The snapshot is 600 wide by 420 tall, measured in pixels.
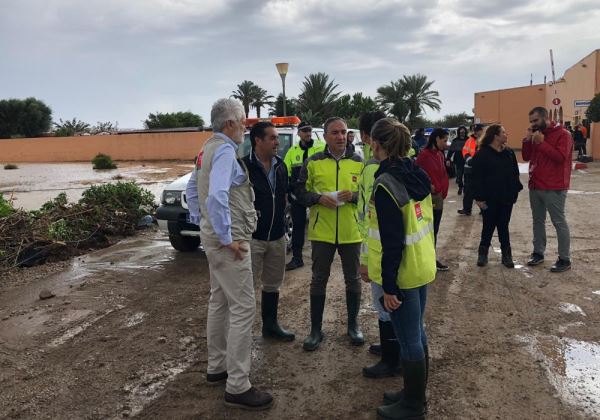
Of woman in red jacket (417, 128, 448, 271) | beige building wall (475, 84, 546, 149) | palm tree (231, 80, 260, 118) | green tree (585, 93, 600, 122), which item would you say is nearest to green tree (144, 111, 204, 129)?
palm tree (231, 80, 260, 118)

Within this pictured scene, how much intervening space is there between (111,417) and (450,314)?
3.09 metres

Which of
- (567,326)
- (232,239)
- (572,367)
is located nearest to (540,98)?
(567,326)

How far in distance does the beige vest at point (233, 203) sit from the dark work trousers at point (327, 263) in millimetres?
904

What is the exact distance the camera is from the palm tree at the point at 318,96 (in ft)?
129

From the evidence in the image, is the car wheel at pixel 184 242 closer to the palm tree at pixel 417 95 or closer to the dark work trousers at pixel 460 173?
the dark work trousers at pixel 460 173

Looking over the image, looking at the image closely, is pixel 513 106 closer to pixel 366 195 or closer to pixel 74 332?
pixel 366 195

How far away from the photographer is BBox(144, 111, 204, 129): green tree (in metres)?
55.2

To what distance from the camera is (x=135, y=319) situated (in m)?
4.84

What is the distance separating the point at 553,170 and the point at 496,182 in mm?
648

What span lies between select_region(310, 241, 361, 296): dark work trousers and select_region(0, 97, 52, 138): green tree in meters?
54.9

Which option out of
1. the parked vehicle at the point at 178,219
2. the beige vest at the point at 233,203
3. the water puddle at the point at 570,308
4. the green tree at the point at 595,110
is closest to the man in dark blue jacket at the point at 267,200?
the beige vest at the point at 233,203

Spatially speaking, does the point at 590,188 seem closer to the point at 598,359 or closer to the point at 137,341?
the point at 598,359

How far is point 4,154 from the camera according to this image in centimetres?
4016

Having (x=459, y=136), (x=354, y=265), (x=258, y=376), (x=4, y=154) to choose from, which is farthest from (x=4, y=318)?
(x=4, y=154)
